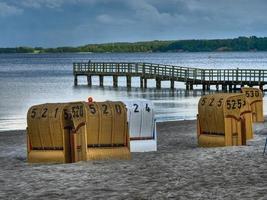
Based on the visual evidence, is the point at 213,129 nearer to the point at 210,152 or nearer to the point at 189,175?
the point at 210,152

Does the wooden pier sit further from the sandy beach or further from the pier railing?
the sandy beach

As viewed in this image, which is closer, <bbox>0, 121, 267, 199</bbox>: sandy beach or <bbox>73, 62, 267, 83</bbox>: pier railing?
<bbox>0, 121, 267, 199</bbox>: sandy beach

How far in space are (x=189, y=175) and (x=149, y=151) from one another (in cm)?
459

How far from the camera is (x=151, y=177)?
1106 centimetres

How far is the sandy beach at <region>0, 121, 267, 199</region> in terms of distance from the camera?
956 cm

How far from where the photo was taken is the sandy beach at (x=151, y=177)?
9562 millimetres

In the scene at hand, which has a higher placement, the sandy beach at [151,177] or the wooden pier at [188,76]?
the sandy beach at [151,177]

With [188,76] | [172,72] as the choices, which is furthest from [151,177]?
[172,72]

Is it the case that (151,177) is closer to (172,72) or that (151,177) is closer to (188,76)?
(188,76)

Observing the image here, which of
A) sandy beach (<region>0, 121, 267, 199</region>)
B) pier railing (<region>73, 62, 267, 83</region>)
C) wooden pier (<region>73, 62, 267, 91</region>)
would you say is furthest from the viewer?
pier railing (<region>73, 62, 267, 83</region>)

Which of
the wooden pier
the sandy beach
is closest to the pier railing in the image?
the wooden pier

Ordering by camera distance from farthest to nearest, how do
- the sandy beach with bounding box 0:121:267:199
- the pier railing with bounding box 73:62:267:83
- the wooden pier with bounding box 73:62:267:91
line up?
the pier railing with bounding box 73:62:267:83 → the wooden pier with bounding box 73:62:267:91 → the sandy beach with bounding box 0:121:267:199

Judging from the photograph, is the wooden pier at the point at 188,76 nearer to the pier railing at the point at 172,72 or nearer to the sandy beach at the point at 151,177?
the pier railing at the point at 172,72

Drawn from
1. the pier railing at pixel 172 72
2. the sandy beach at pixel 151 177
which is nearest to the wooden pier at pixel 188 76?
the pier railing at pixel 172 72
